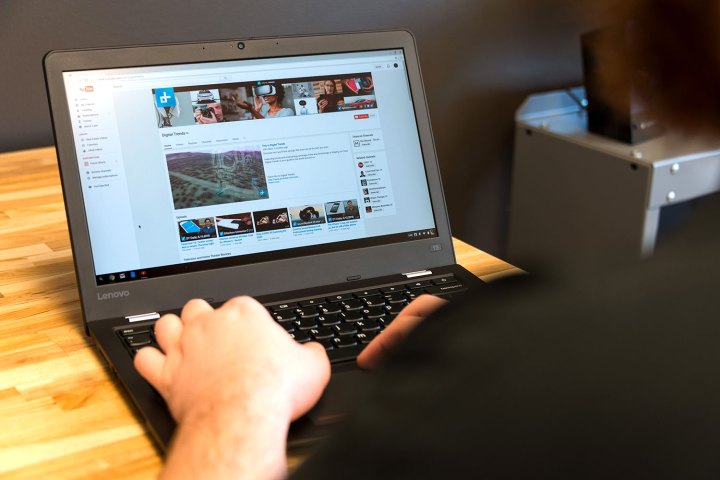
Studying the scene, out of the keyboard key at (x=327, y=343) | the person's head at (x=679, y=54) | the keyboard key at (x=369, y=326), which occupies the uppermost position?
the person's head at (x=679, y=54)

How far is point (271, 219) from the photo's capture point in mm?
938

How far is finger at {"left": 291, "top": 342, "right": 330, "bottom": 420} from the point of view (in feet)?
2.03

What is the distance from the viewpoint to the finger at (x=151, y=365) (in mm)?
673

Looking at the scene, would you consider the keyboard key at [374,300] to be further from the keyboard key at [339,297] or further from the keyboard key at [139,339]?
the keyboard key at [139,339]

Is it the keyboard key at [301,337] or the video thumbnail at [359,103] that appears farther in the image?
the video thumbnail at [359,103]

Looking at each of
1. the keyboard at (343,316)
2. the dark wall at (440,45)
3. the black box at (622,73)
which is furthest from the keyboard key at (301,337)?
the dark wall at (440,45)

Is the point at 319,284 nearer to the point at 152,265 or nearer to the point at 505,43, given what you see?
the point at 152,265

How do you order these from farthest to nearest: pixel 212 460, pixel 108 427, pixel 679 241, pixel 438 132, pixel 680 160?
pixel 438 132, pixel 680 160, pixel 108 427, pixel 212 460, pixel 679 241

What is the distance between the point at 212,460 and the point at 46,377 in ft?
1.07

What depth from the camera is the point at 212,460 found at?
1.69 feet

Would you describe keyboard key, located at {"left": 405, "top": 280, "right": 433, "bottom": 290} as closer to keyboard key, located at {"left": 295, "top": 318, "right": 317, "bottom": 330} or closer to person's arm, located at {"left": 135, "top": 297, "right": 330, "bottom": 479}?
keyboard key, located at {"left": 295, "top": 318, "right": 317, "bottom": 330}

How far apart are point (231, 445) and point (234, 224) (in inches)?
16.7

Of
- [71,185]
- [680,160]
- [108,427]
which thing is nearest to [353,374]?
[108,427]

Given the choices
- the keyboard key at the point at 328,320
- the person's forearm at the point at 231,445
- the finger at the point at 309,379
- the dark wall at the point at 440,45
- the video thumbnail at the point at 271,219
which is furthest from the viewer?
the dark wall at the point at 440,45
